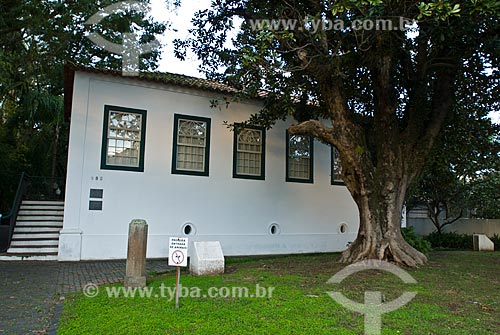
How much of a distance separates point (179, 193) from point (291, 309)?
736cm

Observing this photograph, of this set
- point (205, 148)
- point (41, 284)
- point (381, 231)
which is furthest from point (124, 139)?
point (381, 231)

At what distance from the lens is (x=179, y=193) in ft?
40.2

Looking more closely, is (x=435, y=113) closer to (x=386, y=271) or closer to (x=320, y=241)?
(x=386, y=271)

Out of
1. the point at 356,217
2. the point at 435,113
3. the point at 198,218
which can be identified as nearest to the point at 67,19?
the point at 198,218

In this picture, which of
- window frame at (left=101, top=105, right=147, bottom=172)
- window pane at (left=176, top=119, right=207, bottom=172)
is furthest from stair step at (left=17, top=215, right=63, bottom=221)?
window pane at (left=176, top=119, right=207, bottom=172)

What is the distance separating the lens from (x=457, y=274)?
862cm

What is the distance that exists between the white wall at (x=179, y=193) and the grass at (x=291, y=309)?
3.87 metres

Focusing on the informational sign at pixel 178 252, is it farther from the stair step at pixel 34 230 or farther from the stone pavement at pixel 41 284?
the stair step at pixel 34 230

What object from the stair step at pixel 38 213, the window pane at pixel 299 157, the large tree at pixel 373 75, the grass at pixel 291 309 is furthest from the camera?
the window pane at pixel 299 157

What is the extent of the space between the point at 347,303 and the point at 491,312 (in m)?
1.97

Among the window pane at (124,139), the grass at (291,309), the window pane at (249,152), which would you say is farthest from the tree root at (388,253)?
the window pane at (124,139)

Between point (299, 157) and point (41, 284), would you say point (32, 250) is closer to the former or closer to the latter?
point (41, 284)

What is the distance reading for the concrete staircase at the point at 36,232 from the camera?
10.8 meters

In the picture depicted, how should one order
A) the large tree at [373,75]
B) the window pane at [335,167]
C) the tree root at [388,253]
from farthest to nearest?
the window pane at [335,167] → the tree root at [388,253] → the large tree at [373,75]
